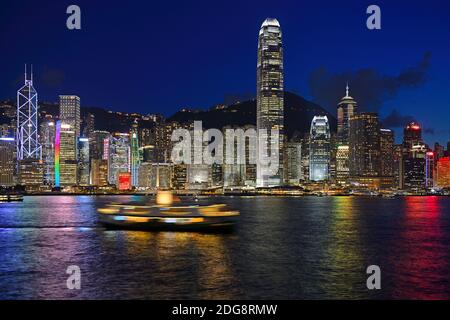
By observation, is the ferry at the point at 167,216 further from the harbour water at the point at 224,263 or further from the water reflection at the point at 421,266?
the water reflection at the point at 421,266

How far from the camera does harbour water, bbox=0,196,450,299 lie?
34.3m

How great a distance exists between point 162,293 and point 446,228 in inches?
2316

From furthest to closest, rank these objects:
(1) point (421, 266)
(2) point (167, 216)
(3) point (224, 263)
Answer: (2) point (167, 216), (3) point (224, 263), (1) point (421, 266)

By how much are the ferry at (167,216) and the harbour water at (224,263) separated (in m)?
1.89

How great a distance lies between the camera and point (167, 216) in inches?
2822

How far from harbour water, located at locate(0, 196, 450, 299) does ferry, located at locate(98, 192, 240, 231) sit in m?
1.89

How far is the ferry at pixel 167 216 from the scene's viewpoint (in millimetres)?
70562

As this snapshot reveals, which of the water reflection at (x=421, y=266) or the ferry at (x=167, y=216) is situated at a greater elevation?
the ferry at (x=167, y=216)

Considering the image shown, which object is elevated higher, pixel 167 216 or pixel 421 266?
pixel 167 216

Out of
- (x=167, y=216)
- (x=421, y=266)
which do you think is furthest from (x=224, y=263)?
(x=167, y=216)

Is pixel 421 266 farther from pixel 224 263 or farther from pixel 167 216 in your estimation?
pixel 167 216

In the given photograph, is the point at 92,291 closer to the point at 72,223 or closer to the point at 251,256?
the point at 251,256

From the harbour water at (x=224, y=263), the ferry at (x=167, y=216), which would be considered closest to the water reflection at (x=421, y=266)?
the harbour water at (x=224, y=263)

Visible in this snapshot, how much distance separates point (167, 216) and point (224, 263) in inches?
1093
